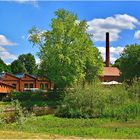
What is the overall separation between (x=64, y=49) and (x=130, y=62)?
23401 millimetres

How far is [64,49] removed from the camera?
2665 inches

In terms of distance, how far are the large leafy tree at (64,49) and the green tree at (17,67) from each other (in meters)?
66.1

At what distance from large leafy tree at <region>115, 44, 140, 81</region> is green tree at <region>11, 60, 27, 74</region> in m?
51.4

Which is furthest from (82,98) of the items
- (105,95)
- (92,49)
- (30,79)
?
(30,79)

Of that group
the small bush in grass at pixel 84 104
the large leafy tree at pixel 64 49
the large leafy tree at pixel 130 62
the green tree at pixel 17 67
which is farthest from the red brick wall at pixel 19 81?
the small bush in grass at pixel 84 104

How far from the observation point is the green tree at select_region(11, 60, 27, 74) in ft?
446

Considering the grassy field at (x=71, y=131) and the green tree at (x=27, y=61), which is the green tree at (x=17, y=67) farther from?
the grassy field at (x=71, y=131)

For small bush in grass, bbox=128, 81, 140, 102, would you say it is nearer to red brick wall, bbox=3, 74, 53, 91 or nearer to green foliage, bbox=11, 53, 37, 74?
red brick wall, bbox=3, 74, 53, 91

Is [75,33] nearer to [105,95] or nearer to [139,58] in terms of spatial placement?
[139,58]

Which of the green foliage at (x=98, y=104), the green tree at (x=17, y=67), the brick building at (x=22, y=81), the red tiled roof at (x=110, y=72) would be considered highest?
the green tree at (x=17, y=67)

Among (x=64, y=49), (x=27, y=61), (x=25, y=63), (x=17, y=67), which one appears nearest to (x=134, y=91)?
(x=64, y=49)

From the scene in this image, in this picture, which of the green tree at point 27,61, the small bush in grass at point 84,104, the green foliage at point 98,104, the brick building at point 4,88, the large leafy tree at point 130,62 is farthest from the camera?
the green tree at point 27,61

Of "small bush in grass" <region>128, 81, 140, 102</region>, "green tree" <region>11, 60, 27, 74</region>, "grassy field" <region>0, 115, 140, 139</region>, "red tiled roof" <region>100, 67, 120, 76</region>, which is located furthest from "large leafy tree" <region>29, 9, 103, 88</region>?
"green tree" <region>11, 60, 27, 74</region>

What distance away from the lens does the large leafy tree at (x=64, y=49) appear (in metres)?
66.4
